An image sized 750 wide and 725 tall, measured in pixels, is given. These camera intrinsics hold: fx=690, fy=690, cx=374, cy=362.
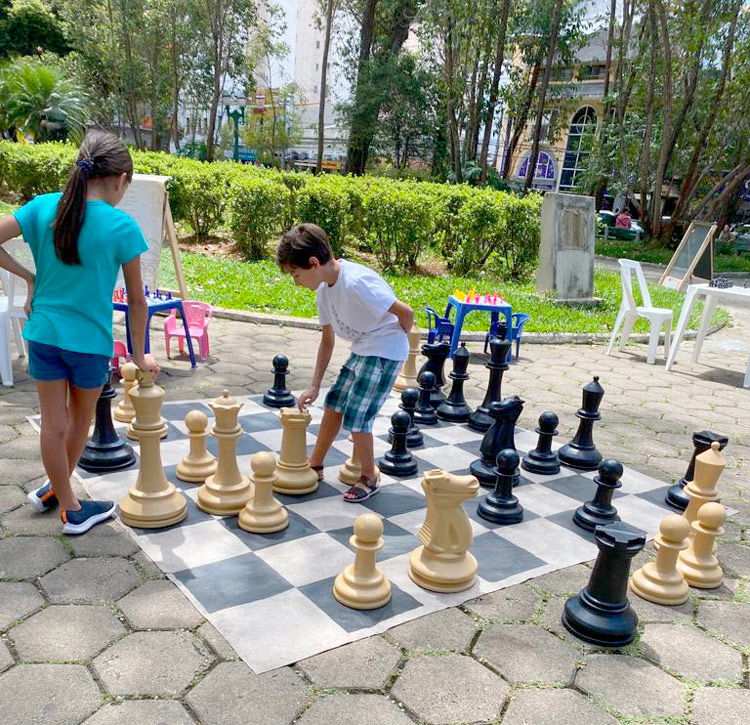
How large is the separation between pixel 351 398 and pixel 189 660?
4.85 ft

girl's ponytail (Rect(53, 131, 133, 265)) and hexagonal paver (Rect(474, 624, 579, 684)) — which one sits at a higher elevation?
girl's ponytail (Rect(53, 131, 133, 265))

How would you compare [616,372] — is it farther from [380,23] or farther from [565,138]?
[565,138]

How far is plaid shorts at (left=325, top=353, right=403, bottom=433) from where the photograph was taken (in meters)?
3.33

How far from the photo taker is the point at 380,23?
945 inches

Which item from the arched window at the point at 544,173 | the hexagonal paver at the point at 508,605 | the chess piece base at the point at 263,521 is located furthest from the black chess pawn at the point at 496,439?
the arched window at the point at 544,173

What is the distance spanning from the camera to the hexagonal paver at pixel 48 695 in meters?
1.92

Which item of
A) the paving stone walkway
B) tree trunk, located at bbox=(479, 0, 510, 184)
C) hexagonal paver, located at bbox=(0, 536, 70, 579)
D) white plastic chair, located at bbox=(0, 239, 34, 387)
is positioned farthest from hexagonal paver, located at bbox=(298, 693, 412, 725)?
tree trunk, located at bbox=(479, 0, 510, 184)

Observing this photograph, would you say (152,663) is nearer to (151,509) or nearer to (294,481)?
(151,509)

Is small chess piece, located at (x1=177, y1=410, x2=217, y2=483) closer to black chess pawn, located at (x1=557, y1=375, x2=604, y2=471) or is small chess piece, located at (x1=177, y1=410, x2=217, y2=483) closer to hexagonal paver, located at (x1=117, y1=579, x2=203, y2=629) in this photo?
hexagonal paver, located at (x1=117, y1=579, x2=203, y2=629)

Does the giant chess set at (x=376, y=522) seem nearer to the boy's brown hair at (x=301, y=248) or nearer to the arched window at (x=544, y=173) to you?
the boy's brown hair at (x=301, y=248)

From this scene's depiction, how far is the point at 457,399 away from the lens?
4746 millimetres

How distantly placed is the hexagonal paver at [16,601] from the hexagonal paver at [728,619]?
2.47 meters

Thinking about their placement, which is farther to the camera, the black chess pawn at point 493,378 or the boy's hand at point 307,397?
the black chess pawn at point 493,378

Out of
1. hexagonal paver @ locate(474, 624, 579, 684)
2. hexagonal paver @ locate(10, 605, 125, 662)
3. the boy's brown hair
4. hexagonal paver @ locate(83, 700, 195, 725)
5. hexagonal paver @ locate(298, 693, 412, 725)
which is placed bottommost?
hexagonal paver @ locate(10, 605, 125, 662)
